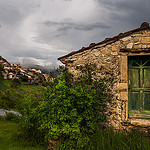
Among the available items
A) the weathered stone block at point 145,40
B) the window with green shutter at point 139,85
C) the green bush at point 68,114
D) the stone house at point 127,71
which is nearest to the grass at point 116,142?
the green bush at point 68,114

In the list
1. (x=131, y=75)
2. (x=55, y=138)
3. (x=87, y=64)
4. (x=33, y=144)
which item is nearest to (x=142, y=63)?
(x=131, y=75)

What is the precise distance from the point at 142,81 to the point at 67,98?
260cm

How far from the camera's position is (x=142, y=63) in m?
4.59

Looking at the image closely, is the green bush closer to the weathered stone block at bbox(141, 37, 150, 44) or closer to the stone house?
the stone house

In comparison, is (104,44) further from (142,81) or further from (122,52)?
(142,81)

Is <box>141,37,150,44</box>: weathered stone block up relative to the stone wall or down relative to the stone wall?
up

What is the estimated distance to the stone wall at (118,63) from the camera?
4.35 m

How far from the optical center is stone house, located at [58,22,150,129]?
14.3ft

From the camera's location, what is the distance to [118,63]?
4.50m

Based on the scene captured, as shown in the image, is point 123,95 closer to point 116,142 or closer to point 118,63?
point 118,63

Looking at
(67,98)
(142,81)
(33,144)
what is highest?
(142,81)

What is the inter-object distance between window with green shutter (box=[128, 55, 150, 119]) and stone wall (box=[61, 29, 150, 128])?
311 millimetres

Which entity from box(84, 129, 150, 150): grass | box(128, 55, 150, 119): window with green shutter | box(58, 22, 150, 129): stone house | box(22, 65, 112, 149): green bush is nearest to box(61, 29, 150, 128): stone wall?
box(58, 22, 150, 129): stone house

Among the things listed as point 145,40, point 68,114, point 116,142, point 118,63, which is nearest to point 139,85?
point 118,63
